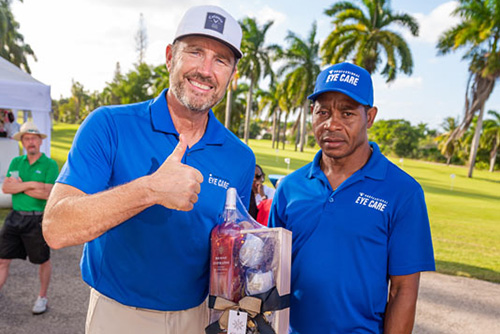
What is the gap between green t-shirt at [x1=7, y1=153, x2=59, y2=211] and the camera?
15.4ft

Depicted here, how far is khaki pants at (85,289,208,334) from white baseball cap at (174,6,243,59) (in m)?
1.47

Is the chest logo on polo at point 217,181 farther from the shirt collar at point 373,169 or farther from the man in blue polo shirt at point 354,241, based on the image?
the shirt collar at point 373,169

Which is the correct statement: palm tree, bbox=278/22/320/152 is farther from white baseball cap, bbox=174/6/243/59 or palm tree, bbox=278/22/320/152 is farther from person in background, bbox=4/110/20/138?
white baseball cap, bbox=174/6/243/59

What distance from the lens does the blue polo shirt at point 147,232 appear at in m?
1.81

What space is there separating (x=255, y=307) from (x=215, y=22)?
1.37m

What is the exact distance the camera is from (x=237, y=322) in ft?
4.55

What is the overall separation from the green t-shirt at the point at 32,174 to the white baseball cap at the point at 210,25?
12.7 ft

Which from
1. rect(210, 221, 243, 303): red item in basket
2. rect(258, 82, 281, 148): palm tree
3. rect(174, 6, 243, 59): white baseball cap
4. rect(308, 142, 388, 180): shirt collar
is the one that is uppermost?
rect(258, 82, 281, 148): palm tree

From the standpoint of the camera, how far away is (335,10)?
2347cm

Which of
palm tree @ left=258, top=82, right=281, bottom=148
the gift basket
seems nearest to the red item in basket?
the gift basket

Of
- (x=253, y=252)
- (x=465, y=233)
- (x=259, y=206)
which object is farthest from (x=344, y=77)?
(x=465, y=233)

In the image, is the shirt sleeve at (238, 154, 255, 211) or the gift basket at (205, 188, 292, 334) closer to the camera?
the gift basket at (205, 188, 292, 334)

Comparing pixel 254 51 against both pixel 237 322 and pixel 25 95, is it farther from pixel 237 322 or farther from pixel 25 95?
pixel 237 322

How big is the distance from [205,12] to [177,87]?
1.35 feet
